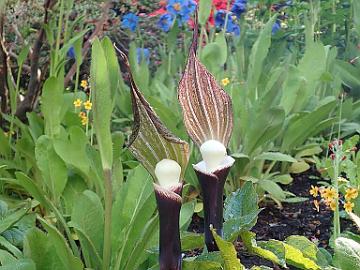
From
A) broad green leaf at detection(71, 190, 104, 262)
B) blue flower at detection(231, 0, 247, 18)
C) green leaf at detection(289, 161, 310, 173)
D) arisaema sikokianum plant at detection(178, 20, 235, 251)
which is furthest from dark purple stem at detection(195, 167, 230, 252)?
blue flower at detection(231, 0, 247, 18)

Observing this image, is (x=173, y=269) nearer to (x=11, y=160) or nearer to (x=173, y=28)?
(x=11, y=160)

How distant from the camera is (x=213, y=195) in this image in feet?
3.74

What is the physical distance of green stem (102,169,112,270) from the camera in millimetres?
1267

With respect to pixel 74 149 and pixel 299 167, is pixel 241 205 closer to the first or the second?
pixel 74 149

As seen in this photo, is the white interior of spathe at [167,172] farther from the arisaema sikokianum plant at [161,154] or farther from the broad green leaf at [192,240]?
the broad green leaf at [192,240]

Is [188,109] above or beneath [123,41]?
above

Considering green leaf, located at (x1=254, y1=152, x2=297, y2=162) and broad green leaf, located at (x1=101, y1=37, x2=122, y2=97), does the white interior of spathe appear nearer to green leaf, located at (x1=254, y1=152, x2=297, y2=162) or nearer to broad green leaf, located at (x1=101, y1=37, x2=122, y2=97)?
broad green leaf, located at (x1=101, y1=37, x2=122, y2=97)

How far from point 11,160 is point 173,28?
115 cm

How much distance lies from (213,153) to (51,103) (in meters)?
1.24

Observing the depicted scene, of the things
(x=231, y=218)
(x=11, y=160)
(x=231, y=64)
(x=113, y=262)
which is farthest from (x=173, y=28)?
(x=231, y=218)

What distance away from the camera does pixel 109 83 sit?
3.92 feet

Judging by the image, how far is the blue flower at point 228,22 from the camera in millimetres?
3770

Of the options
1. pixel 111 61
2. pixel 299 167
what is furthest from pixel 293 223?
pixel 111 61

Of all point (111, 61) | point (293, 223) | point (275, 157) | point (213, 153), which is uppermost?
point (111, 61)
